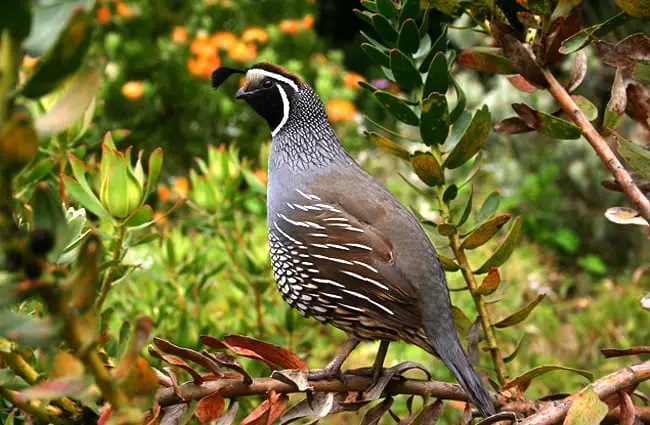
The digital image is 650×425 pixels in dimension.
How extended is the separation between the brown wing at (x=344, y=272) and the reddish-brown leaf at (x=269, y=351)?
0.38m

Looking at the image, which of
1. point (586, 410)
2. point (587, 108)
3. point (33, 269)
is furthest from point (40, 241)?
point (587, 108)

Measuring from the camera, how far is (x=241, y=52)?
554 cm

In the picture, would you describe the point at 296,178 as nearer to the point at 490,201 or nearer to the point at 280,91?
the point at 280,91

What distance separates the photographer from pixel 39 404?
0.87 metres

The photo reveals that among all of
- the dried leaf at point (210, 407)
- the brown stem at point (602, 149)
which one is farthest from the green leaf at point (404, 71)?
the dried leaf at point (210, 407)

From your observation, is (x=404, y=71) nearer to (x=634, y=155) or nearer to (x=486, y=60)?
(x=486, y=60)

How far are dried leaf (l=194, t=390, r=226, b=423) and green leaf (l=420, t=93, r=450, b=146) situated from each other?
2.28ft

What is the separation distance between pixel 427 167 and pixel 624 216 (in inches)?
14.6

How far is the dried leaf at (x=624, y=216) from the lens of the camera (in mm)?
1505

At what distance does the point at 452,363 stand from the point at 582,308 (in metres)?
3.63

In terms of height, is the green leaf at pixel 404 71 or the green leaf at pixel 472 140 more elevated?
the green leaf at pixel 404 71

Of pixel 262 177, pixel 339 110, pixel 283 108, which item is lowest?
pixel 339 110

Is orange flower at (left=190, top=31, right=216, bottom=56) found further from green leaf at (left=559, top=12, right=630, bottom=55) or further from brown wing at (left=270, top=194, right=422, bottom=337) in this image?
green leaf at (left=559, top=12, right=630, bottom=55)

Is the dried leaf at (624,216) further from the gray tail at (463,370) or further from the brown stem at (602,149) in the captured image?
the gray tail at (463,370)
